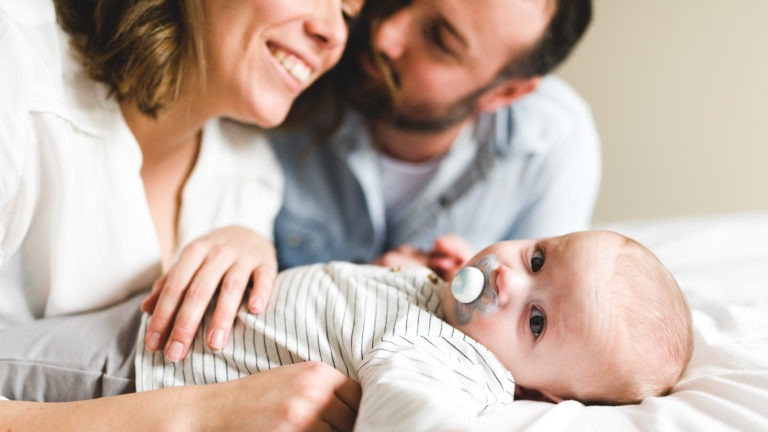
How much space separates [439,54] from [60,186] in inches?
30.9

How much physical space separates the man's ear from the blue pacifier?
27.6 inches

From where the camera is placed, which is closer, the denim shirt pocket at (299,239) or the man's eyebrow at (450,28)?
the man's eyebrow at (450,28)

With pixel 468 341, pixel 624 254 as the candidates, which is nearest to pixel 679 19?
pixel 624 254

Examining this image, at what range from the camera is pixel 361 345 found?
2.94 ft

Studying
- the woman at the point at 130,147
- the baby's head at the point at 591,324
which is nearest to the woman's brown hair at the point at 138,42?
the woman at the point at 130,147

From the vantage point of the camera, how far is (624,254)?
37.6 inches

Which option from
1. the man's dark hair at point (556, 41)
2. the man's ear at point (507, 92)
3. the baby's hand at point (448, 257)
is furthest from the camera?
the man's ear at point (507, 92)

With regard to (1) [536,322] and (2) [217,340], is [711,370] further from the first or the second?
(2) [217,340]

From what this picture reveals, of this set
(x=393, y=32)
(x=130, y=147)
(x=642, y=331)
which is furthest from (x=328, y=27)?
(x=642, y=331)

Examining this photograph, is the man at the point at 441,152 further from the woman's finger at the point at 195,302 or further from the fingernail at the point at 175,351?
the fingernail at the point at 175,351

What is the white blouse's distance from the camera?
93 cm

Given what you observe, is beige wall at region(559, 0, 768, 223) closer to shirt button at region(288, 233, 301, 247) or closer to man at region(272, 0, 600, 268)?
man at region(272, 0, 600, 268)

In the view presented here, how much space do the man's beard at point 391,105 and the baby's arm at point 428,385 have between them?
74cm

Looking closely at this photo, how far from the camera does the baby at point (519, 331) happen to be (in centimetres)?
91
